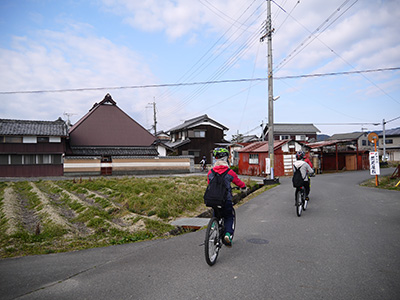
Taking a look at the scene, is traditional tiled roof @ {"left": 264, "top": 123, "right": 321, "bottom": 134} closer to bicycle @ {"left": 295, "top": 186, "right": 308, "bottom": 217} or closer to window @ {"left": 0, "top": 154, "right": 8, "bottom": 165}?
window @ {"left": 0, "top": 154, "right": 8, "bottom": 165}

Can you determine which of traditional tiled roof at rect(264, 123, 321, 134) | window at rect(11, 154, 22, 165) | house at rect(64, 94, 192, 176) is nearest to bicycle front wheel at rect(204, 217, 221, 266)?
house at rect(64, 94, 192, 176)

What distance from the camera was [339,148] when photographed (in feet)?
110

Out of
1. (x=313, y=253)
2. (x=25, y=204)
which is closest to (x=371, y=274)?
(x=313, y=253)

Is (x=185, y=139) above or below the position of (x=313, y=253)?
above

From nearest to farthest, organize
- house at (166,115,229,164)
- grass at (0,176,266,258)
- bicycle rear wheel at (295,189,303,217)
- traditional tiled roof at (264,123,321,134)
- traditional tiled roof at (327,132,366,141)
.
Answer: grass at (0,176,266,258) < bicycle rear wheel at (295,189,303,217) < house at (166,115,229,164) < traditional tiled roof at (264,123,321,134) < traditional tiled roof at (327,132,366,141)

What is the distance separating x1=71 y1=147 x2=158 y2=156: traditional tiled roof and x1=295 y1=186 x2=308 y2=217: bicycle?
86.4ft

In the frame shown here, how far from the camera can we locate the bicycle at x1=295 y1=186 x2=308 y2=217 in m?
7.68

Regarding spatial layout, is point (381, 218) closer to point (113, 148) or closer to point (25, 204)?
point (25, 204)

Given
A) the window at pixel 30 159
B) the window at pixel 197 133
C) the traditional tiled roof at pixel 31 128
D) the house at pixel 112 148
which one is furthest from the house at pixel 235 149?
the window at pixel 30 159

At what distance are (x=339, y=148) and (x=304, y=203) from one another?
1124 inches

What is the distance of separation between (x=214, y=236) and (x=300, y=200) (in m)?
4.24

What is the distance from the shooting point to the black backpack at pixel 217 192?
4.45 metres

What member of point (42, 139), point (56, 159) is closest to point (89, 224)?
point (56, 159)

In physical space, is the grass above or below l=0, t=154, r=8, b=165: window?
below
